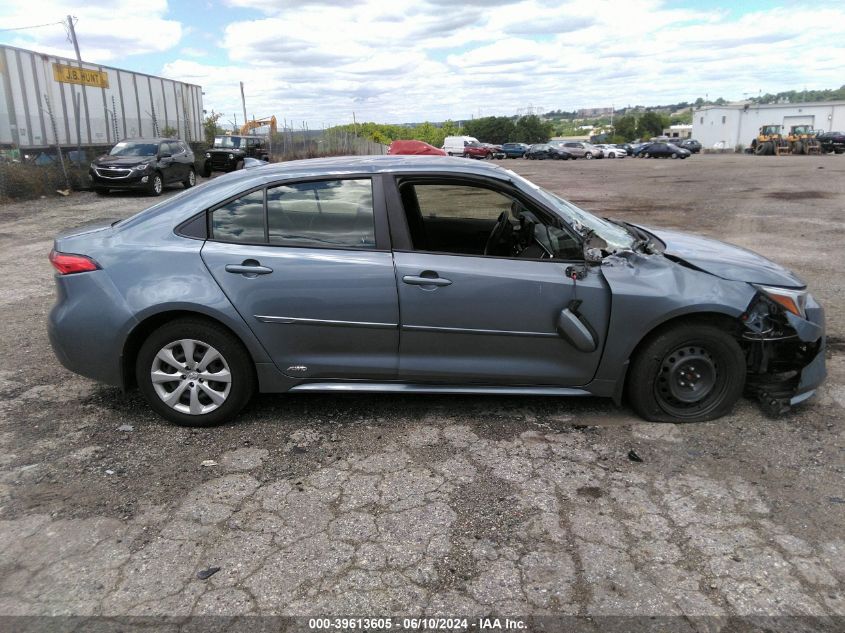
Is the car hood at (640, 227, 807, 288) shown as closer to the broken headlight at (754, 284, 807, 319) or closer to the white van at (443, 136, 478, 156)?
the broken headlight at (754, 284, 807, 319)

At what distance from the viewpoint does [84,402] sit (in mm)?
4500

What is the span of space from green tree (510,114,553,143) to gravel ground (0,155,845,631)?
105 metres

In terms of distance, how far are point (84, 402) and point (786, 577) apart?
4220mm

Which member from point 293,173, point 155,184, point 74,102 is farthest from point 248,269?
point 74,102

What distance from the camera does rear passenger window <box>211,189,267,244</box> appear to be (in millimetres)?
3967

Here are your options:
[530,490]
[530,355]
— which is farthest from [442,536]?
[530,355]

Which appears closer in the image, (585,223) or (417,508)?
(417,508)

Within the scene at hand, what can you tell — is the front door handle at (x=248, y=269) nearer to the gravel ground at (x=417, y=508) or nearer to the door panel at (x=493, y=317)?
the door panel at (x=493, y=317)

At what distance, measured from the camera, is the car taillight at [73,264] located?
12.9 feet

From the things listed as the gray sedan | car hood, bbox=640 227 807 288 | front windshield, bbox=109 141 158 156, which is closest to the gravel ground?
the gray sedan

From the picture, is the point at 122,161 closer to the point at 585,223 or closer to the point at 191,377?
the point at 191,377

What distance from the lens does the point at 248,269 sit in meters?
3.84

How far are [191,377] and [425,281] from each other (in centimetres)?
153

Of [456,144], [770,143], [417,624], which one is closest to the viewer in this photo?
[417,624]
